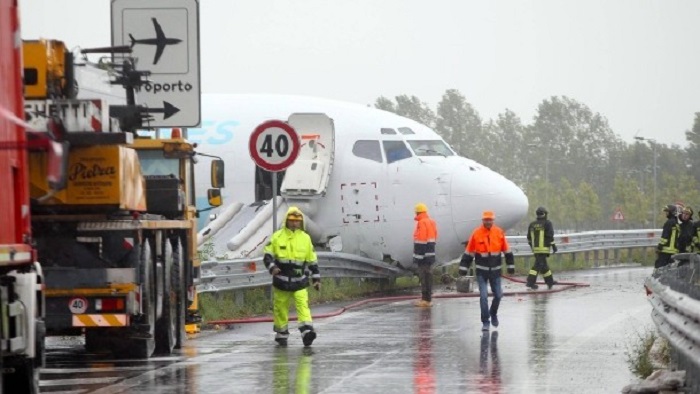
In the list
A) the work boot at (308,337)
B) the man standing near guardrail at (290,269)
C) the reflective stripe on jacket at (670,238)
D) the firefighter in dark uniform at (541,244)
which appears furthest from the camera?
the firefighter in dark uniform at (541,244)

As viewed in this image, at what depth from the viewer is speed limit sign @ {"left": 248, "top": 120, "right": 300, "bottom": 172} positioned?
23.7 m

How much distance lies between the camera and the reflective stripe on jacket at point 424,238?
28625mm

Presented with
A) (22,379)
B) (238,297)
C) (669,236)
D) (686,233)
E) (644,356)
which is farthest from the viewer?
(669,236)

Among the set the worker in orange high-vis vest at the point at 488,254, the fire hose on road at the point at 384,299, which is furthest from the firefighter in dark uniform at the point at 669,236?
the worker in orange high-vis vest at the point at 488,254

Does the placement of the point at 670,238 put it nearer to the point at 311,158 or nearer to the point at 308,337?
the point at 311,158

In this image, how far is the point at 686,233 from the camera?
93.4ft

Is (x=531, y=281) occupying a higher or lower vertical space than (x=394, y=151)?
lower

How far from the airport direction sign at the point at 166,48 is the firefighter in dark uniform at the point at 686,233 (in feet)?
32.3

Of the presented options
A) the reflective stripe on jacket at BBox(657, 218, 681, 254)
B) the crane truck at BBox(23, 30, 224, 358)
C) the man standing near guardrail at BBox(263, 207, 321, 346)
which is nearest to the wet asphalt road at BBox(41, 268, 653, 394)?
the man standing near guardrail at BBox(263, 207, 321, 346)

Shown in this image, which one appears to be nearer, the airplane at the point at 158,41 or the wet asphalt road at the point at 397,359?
the wet asphalt road at the point at 397,359

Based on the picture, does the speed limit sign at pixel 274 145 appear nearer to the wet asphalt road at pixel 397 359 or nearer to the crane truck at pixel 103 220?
the wet asphalt road at pixel 397 359

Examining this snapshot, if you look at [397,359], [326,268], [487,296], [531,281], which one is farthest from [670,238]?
[397,359]

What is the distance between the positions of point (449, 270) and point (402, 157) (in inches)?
223

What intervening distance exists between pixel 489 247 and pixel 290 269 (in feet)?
12.5
